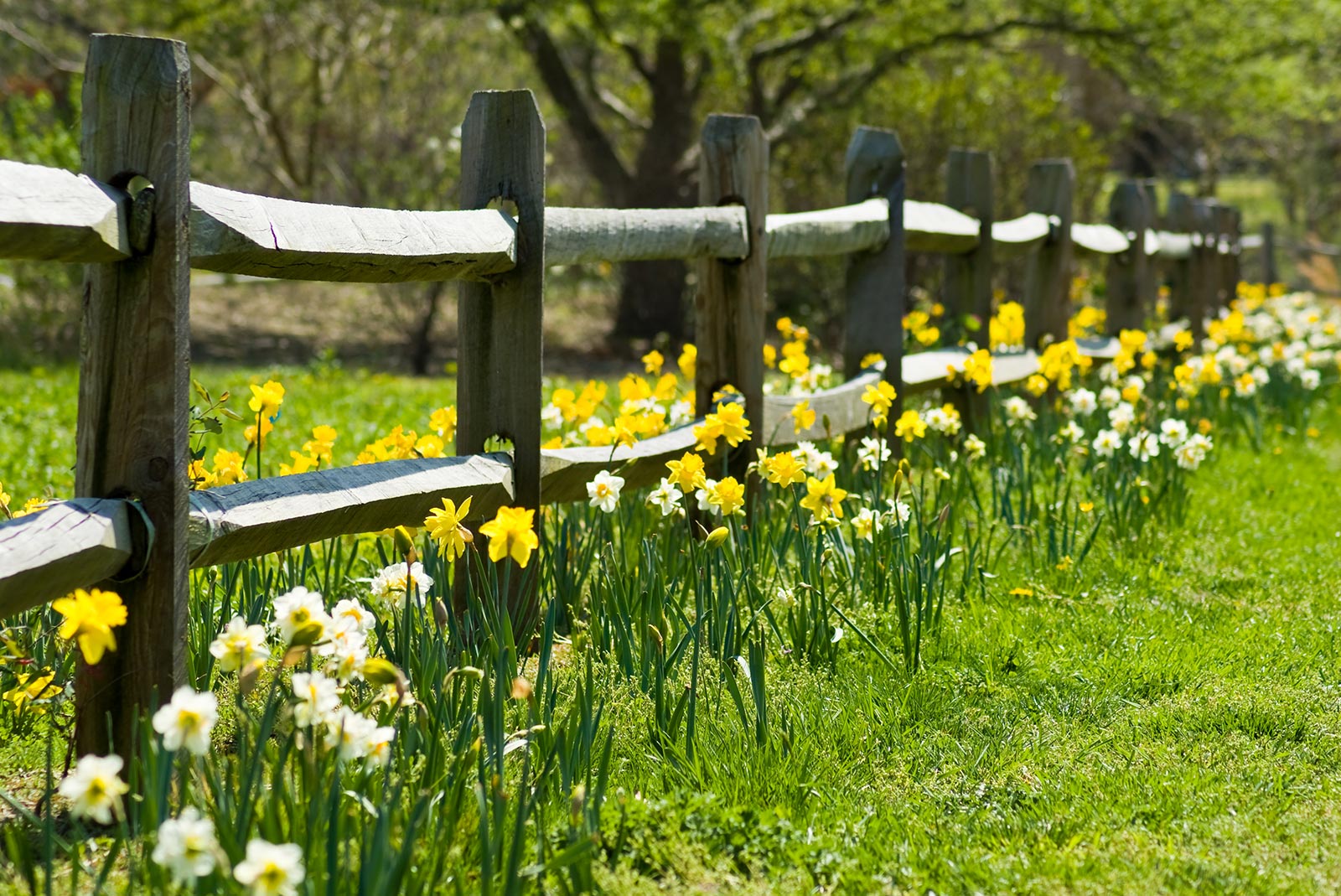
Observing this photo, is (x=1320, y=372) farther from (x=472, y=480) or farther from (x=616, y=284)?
(x=472, y=480)

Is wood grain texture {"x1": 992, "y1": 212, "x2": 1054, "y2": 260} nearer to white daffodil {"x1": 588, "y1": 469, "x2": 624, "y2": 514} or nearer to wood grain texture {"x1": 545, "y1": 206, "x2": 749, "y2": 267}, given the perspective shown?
wood grain texture {"x1": 545, "y1": 206, "x2": 749, "y2": 267}

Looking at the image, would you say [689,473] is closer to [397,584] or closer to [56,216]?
[397,584]

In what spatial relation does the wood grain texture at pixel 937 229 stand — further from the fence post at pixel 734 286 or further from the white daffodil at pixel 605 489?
the white daffodil at pixel 605 489

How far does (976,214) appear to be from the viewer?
20.6ft

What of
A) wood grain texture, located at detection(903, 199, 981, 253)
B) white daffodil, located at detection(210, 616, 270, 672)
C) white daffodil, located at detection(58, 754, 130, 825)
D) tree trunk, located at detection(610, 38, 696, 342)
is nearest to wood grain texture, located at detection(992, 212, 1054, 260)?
wood grain texture, located at detection(903, 199, 981, 253)

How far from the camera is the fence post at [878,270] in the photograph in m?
5.35

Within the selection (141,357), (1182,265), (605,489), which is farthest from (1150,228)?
(141,357)

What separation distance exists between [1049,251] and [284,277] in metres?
5.27

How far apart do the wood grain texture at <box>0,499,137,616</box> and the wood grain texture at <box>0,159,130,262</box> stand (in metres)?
0.40

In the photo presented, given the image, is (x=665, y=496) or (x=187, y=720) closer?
(x=187, y=720)

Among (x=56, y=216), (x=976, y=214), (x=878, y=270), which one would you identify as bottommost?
(x=878, y=270)

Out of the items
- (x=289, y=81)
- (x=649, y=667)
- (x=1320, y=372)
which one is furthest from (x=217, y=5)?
(x=649, y=667)

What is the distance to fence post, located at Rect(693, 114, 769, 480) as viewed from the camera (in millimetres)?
4246

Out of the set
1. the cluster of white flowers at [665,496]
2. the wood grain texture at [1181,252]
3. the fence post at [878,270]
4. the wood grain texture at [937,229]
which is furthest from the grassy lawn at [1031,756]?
the wood grain texture at [1181,252]
